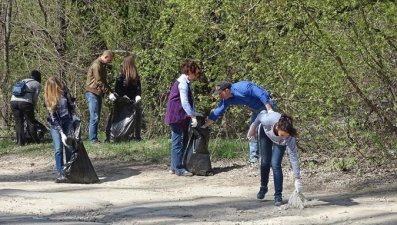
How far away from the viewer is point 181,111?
463 inches

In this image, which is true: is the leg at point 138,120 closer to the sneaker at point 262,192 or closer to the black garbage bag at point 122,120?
the black garbage bag at point 122,120

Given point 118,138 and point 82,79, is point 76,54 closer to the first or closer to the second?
point 82,79

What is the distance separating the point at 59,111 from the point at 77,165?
813 millimetres

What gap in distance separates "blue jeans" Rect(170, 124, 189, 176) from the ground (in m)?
0.20

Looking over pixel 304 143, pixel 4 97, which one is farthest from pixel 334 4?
pixel 4 97

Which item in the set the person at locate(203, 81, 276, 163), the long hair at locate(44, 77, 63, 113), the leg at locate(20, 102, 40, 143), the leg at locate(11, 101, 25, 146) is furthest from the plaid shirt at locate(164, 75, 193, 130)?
the leg at locate(11, 101, 25, 146)

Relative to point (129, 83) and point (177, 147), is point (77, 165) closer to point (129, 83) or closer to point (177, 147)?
point (177, 147)

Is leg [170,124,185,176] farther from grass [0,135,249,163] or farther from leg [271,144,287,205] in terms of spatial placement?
leg [271,144,287,205]

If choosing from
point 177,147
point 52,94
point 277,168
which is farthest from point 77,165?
point 277,168

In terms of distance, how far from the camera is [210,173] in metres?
12.1

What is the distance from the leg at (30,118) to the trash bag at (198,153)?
5247mm

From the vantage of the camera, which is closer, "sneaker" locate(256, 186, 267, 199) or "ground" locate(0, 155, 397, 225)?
"ground" locate(0, 155, 397, 225)

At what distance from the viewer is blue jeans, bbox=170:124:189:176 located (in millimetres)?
11914

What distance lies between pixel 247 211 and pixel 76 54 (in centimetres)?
1087
